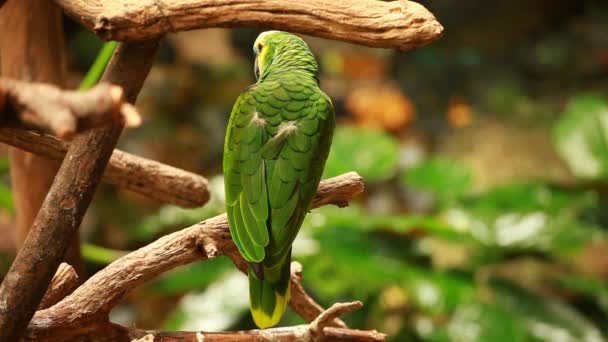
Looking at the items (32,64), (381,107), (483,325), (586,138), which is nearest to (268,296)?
(32,64)

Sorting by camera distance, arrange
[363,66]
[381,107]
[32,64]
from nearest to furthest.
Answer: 1. [32,64]
2. [381,107]
3. [363,66]

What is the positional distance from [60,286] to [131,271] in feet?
0.38

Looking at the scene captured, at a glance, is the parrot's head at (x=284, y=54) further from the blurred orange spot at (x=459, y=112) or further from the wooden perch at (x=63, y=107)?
the blurred orange spot at (x=459, y=112)

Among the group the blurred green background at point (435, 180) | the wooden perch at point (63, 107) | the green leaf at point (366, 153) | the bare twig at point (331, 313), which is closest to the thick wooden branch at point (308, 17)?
the wooden perch at point (63, 107)

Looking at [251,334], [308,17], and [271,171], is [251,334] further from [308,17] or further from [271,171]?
[308,17]

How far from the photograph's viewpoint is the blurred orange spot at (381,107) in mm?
3479

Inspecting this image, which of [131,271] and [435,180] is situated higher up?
[131,271]

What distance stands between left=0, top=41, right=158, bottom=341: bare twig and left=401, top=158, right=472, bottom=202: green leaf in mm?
1563

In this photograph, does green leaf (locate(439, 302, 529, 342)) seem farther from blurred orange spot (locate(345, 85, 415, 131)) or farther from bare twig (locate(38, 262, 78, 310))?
blurred orange spot (locate(345, 85, 415, 131))

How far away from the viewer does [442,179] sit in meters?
2.26

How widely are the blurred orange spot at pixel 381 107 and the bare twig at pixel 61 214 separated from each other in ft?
8.94

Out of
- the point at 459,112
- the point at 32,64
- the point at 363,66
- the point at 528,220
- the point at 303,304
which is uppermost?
the point at 32,64

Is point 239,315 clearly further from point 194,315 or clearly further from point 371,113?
point 371,113

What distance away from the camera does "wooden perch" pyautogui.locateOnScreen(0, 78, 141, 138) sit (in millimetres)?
548
